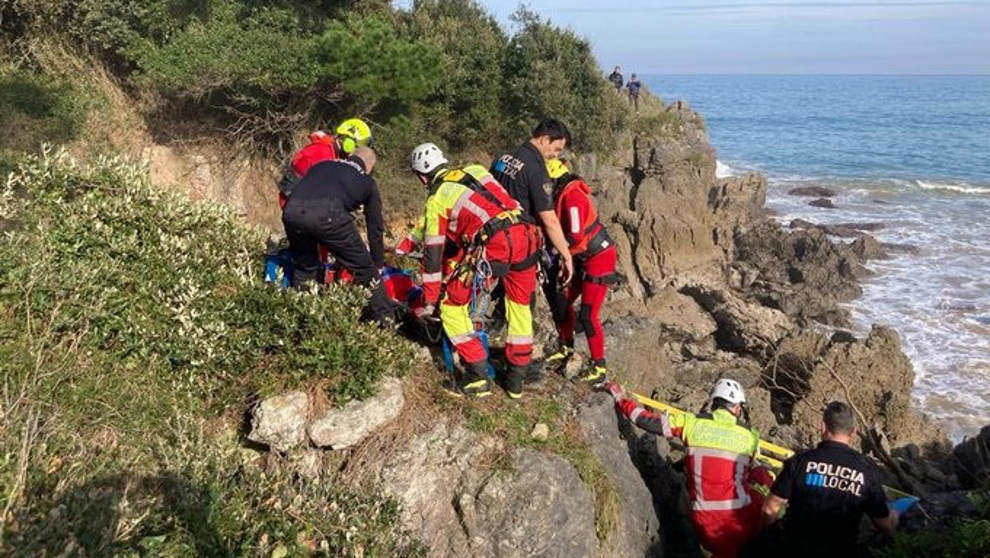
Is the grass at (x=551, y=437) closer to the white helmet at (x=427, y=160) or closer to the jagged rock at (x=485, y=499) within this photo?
the jagged rock at (x=485, y=499)

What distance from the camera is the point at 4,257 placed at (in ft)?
19.4

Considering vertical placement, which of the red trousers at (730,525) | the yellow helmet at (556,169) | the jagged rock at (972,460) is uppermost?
the yellow helmet at (556,169)

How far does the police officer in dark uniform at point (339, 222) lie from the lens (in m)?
5.95

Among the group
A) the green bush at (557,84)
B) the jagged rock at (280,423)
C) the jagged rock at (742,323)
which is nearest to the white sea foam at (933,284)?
the jagged rock at (742,323)

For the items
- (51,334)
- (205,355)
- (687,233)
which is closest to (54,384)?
(51,334)

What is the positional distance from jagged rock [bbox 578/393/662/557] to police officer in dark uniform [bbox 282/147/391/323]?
6.92 ft

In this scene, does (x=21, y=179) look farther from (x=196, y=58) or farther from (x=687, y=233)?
(x=687, y=233)

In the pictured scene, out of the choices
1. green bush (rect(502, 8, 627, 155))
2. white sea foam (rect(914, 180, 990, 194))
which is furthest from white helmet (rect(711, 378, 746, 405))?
white sea foam (rect(914, 180, 990, 194))

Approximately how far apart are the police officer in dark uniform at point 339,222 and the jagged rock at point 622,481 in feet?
6.92

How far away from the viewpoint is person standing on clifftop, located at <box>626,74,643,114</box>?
87.8ft

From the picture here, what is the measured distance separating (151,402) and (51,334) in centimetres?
100

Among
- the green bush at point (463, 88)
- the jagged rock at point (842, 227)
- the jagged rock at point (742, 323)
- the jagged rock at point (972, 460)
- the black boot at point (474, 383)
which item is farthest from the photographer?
the jagged rock at point (842, 227)

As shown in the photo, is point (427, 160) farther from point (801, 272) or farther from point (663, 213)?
point (801, 272)

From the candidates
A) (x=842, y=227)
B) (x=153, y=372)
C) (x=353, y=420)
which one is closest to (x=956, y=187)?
(x=842, y=227)
